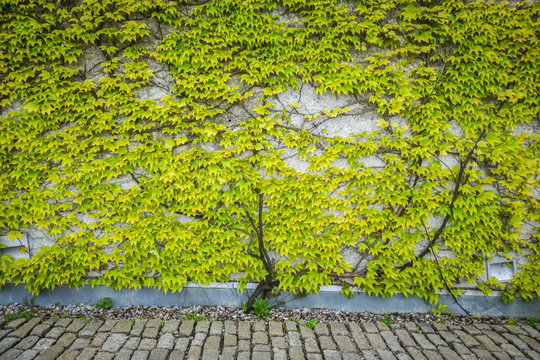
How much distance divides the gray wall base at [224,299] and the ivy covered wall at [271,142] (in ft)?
0.51

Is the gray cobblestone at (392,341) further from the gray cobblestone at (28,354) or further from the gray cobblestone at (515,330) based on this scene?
the gray cobblestone at (28,354)

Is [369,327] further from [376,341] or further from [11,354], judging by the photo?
[11,354]

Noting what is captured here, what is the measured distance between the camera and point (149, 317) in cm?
356

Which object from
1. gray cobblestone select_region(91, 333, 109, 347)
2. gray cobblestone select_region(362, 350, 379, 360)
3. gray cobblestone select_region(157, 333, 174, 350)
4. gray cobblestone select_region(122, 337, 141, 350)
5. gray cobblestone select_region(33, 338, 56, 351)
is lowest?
gray cobblestone select_region(33, 338, 56, 351)

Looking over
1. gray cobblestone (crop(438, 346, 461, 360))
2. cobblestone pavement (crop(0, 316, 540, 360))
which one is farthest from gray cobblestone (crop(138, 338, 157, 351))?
gray cobblestone (crop(438, 346, 461, 360))

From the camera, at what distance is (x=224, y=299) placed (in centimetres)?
388

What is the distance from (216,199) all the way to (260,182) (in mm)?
624

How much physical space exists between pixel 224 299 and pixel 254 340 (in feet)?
2.97

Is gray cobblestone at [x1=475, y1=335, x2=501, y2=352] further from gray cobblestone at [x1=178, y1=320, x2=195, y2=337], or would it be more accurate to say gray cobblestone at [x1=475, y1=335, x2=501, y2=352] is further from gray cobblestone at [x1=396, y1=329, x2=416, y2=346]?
gray cobblestone at [x1=178, y1=320, x2=195, y2=337]

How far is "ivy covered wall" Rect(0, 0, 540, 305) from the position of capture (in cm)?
359

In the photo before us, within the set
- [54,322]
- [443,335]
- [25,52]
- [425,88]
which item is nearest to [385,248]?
[443,335]

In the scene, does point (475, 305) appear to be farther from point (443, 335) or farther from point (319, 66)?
point (319, 66)

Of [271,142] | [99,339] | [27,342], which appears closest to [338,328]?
[271,142]

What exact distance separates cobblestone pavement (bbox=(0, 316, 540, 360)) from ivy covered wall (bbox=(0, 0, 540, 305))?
0.51 meters
